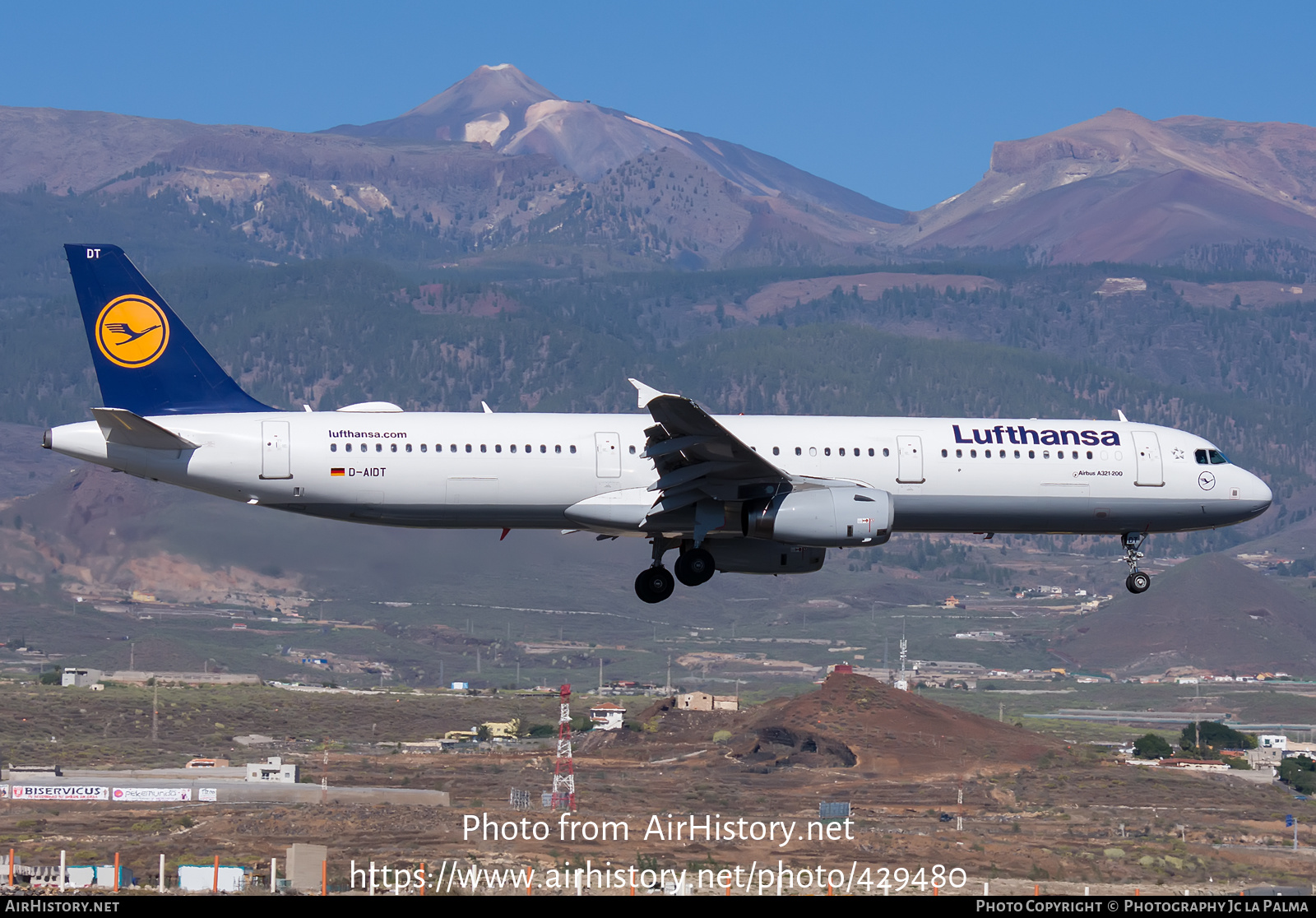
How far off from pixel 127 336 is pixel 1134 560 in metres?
27.6

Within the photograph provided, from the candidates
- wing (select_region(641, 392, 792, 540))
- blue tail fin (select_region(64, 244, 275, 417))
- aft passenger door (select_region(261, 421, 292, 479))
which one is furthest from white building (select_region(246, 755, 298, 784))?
wing (select_region(641, 392, 792, 540))

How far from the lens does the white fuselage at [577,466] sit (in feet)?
144

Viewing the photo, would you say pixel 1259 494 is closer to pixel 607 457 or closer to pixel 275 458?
pixel 607 457

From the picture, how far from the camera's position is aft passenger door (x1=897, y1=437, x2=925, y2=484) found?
46.2 m

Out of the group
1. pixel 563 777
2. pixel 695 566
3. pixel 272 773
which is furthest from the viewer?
pixel 272 773

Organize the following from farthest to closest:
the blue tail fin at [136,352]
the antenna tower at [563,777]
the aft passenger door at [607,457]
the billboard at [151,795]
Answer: the antenna tower at [563,777], the billboard at [151,795], the blue tail fin at [136,352], the aft passenger door at [607,457]

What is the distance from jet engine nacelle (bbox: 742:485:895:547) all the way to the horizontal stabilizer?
14085mm

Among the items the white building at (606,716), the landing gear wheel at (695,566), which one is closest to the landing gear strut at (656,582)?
the landing gear wheel at (695,566)

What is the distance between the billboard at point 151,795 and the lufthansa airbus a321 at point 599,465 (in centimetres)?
3908

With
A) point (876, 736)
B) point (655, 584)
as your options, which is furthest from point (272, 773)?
point (655, 584)

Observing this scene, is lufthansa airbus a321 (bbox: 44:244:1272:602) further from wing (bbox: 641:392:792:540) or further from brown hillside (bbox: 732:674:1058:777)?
brown hillside (bbox: 732:674:1058:777)

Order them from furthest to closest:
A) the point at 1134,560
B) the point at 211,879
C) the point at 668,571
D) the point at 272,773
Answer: the point at 272,773, the point at 211,879, the point at 1134,560, the point at 668,571

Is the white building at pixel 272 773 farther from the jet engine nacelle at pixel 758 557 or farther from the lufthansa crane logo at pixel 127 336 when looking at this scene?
the jet engine nacelle at pixel 758 557

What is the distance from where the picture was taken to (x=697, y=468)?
4331 centimetres
